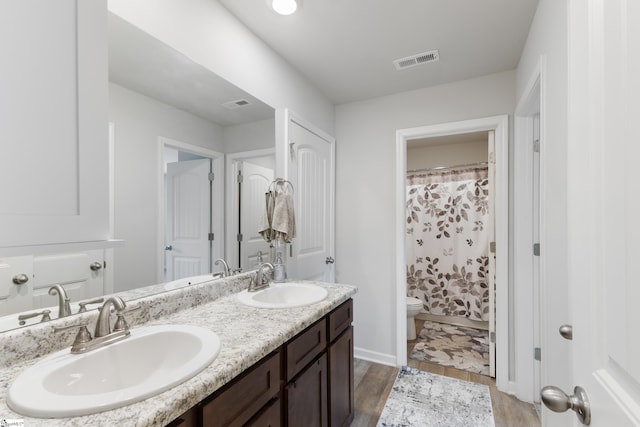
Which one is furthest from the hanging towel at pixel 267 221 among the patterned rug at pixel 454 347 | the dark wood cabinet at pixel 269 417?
the patterned rug at pixel 454 347

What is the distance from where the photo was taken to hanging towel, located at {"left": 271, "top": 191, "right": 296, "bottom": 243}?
1885mm

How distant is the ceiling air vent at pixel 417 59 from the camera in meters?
2.02

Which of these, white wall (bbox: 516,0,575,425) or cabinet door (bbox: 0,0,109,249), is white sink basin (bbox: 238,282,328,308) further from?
white wall (bbox: 516,0,575,425)

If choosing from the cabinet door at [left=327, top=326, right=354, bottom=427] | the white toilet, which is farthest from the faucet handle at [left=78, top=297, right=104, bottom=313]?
the white toilet

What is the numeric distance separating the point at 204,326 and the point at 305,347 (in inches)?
17.0

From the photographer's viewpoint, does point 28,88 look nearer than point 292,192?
Yes

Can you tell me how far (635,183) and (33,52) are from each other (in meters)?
1.30

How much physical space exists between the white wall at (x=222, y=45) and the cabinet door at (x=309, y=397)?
1522 millimetres

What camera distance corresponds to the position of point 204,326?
113 cm

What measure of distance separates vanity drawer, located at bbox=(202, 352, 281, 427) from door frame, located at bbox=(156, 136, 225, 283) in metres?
0.63

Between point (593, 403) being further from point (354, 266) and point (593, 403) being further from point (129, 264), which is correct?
point (354, 266)

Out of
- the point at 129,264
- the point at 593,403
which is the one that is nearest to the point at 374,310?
the point at 129,264

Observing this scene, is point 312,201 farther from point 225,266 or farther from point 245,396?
point 245,396

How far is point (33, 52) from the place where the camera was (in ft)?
2.56
